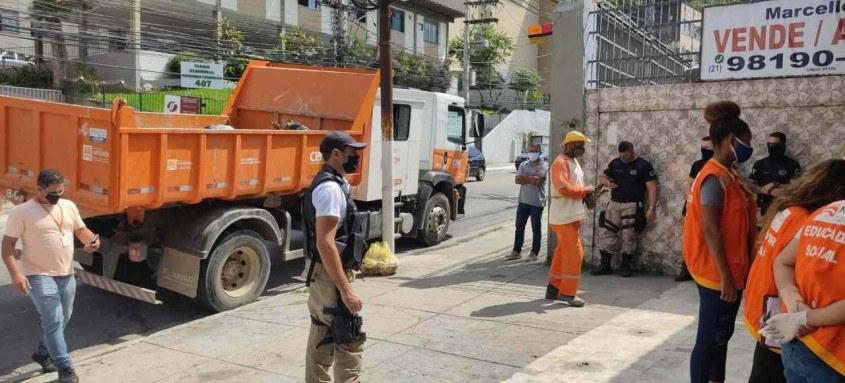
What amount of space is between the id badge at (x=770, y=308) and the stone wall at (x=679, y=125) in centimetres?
446

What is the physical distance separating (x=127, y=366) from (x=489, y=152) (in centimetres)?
3283

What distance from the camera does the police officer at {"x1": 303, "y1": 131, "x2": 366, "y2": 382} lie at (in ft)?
11.5

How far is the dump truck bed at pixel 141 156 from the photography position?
19.1ft

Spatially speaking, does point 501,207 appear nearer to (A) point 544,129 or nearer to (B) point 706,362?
(B) point 706,362

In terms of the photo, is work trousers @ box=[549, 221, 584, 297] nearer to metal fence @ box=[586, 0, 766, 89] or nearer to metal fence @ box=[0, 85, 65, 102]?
metal fence @ box=[586, 0, 766, 89]

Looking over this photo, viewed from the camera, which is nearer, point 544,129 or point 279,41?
point 279,41

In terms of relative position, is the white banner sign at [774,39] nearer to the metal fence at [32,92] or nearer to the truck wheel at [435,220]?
the truck wheel at [435,220]

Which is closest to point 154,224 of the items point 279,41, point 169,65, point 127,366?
point 127,366

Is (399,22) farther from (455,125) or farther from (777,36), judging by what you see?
(777,36)

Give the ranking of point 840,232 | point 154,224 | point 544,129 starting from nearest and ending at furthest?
point 840,232 < point 154,224 < point 544,129

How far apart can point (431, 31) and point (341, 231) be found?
4437 centimetres

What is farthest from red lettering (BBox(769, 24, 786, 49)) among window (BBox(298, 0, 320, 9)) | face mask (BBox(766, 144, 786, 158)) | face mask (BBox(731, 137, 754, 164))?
window (BBox(298, 0, 320, 9))

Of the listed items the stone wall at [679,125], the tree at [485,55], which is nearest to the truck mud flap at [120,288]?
the stone wall at [679,125]

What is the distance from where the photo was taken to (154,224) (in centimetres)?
677
